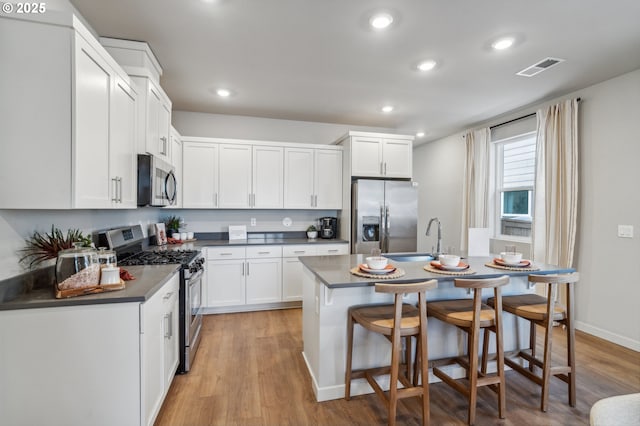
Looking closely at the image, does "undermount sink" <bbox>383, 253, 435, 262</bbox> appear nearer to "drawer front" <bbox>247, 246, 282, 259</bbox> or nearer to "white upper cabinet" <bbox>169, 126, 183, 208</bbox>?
"drawer front" <bbox>247, 246, 282, 259</bbox>

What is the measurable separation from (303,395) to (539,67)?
11.7ft

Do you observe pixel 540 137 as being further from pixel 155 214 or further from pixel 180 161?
pixel 155 214

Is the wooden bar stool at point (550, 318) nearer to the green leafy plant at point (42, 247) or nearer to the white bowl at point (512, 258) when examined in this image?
the white bowl at point (512, 258)

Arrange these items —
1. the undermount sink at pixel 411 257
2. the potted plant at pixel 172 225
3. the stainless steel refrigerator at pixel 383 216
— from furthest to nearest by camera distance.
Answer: the stainless steel refrigerator at pixel 383 216 < the potted plant at pixel 172 225 < the undermount sink at pixel 411 257

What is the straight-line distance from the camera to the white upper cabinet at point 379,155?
4.18 meters

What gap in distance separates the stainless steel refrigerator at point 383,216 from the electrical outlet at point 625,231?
2.07 metres

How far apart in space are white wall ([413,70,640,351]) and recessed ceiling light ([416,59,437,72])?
1.92 m

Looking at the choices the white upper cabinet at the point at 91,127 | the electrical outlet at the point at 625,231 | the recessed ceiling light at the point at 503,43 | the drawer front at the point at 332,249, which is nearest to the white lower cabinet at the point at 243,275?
the drawer front at the point at 332,249

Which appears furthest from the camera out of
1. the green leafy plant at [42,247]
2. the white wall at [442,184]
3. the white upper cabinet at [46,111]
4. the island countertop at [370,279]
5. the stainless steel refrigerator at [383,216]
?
the white wall at [442,184]

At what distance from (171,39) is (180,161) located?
5.63 feet

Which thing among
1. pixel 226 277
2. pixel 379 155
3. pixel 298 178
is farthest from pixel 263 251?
pixel 379 155

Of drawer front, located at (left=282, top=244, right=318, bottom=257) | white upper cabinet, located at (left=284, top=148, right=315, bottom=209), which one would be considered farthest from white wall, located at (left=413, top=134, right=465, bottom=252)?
white upper cabinet, located at (left=284, top=148, right=315, bottom=209)

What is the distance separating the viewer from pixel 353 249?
409 cm

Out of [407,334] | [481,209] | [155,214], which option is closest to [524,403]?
[407,334]
